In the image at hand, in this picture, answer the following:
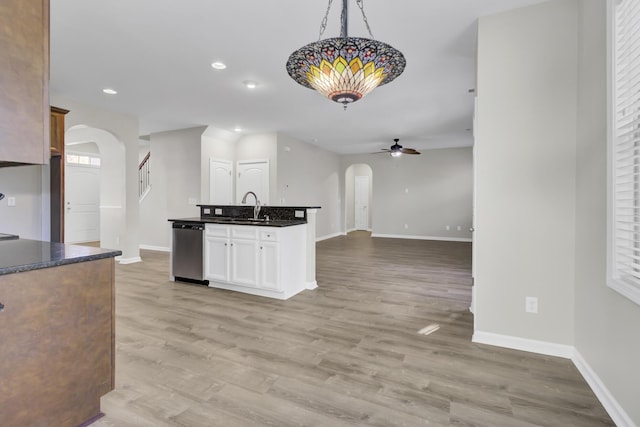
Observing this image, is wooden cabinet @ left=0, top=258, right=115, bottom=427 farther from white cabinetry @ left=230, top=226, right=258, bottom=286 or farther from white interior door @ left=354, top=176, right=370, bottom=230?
white interior door @ left=354, top=176, right=370, bottom=230

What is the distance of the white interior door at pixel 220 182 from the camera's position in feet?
22.8

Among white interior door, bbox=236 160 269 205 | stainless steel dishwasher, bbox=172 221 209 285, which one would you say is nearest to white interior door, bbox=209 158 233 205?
white interior door, bbox=236 160 269 205

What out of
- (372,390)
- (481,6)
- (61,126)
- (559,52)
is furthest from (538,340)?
(61,126)

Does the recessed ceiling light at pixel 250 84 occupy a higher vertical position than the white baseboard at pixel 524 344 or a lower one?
higher

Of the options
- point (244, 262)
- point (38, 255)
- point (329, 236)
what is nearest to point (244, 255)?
point (244, 262)

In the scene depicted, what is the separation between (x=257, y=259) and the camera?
3.95m

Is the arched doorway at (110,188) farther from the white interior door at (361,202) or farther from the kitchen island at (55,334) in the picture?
the white interior door at (361,202)

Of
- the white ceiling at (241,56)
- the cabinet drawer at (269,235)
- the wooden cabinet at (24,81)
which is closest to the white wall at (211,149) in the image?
the white ceiling at (241,56)

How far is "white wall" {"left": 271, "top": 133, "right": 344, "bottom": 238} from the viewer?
7590mm

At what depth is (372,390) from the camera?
2.01 m

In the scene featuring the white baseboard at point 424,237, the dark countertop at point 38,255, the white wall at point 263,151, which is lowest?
the white baseboard at point 424,237

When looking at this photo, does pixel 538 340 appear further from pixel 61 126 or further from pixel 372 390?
pixel 61 126

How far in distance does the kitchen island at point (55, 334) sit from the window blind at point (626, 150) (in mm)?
2692

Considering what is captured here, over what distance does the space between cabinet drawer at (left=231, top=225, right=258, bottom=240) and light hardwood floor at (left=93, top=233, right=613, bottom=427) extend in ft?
2.38
